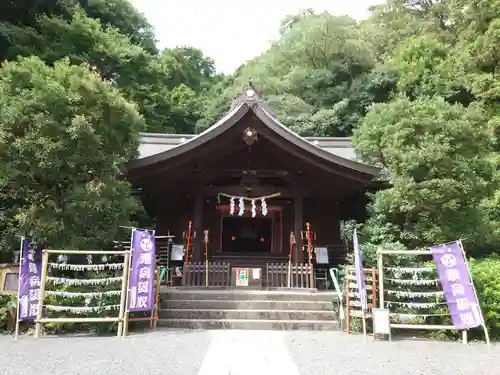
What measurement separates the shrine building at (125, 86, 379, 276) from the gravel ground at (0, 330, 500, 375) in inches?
179

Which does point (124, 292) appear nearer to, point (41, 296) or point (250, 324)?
point (41, 296)

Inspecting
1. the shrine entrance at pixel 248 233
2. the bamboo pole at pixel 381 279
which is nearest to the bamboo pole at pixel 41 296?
the bamboo pole at pixel 381 279

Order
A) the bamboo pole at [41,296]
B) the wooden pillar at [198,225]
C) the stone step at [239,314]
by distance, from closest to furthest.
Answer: the bamboo pole at [41,296], the stone step at [239,314], the wooden pillar at [198,225]

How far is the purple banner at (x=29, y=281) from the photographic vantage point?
7609mm

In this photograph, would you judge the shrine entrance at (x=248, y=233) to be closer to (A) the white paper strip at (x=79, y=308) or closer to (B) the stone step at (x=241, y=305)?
(B) the stone step at (x=241, y=305)

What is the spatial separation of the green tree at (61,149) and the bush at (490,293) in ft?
25.6

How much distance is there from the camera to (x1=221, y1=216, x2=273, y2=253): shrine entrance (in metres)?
13.8

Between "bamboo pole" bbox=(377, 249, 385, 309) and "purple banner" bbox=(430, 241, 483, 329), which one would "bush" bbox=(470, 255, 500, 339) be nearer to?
"purple banner" bbox=(430, 241, 483, 329)

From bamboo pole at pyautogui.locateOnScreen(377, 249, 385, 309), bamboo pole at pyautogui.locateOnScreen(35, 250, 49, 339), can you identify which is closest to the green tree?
bamboo pole at pyautogui.locateOnScreen(35, 250, 49, 339)

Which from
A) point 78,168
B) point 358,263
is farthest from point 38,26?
point 358,263

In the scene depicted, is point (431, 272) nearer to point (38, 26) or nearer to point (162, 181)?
point (162, 181)

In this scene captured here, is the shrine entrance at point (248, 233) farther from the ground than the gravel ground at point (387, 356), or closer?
farther from the ground

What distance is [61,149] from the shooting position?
7965 millimetres

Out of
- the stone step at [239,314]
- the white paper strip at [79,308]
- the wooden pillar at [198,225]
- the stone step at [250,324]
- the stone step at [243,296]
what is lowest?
the stone step at [250,324]
